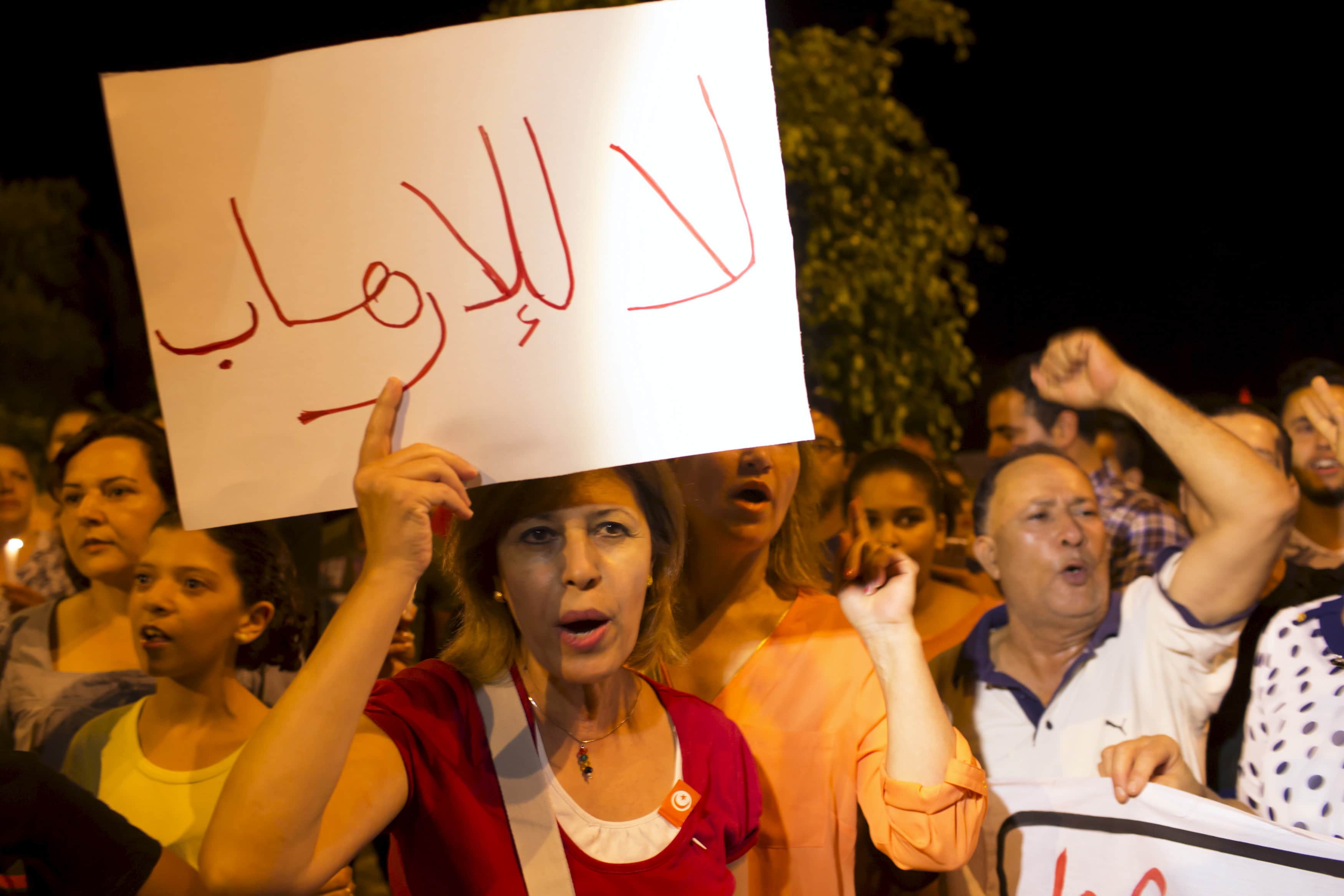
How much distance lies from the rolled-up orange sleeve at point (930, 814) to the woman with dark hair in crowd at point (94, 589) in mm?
1168

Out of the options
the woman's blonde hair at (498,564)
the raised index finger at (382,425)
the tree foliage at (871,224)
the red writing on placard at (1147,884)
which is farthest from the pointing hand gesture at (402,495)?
the tree foliage at (871,224)

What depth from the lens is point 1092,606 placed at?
6.46ft

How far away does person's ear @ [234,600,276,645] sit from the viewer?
6.16 ft

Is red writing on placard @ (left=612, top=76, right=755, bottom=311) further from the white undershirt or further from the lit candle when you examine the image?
the lit candle

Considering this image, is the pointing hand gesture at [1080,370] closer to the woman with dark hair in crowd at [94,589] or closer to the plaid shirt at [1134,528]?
the plaid shirt at [1134,528]

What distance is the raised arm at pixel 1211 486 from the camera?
177 centimetres

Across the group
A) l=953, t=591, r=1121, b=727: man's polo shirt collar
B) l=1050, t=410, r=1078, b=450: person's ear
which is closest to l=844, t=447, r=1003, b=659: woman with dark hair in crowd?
l=953, t=591, r=1121, b=727: man's polo shirt collar

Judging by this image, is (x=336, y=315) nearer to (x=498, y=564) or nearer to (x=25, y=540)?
(x=498, y=564)

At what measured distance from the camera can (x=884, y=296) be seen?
179 inches

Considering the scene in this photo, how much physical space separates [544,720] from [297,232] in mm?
756

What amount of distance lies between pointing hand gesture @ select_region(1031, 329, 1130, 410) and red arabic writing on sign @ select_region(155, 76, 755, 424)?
0.80 m

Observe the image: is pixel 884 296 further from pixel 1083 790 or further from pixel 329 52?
pixel 329 52

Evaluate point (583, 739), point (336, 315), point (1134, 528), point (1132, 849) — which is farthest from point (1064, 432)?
point (336, 315)

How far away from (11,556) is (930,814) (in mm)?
2240
